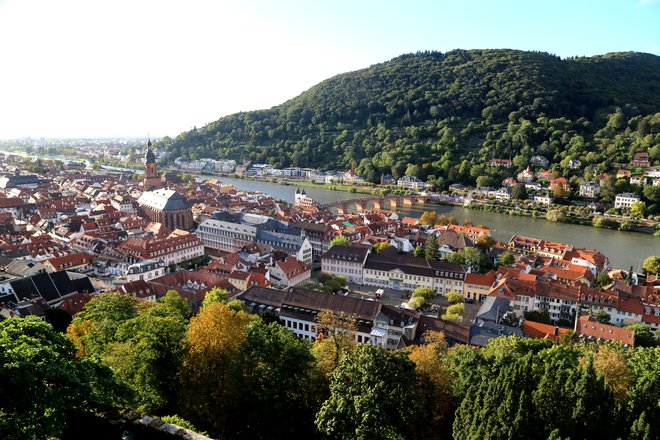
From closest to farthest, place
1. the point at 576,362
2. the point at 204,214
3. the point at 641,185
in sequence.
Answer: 1. the point at 576,362
2. the point at 204,214
3. the point at 641,185

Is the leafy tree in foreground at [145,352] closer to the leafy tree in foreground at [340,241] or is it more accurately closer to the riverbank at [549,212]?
the leafy tree in foreground at [340,241]

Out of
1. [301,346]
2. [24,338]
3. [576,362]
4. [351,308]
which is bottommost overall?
[351,308]

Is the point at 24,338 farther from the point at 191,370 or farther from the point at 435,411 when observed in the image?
the point at 435,411

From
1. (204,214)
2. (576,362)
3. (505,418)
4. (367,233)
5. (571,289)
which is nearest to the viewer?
(505,418)

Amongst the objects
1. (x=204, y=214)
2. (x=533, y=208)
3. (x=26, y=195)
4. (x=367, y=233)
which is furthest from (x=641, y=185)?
(x=26, y=195)

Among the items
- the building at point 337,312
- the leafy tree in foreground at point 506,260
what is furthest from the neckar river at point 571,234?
the building at point 337,312

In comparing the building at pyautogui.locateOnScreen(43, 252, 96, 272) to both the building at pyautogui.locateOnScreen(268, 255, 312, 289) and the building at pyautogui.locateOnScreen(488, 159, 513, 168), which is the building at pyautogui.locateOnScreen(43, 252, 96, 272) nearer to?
the building at pyautogui.locateOnScreen(268, 255, 312, 289)

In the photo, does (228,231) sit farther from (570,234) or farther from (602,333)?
(570,234)

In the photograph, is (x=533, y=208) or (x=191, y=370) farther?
(x=533, y=208)
